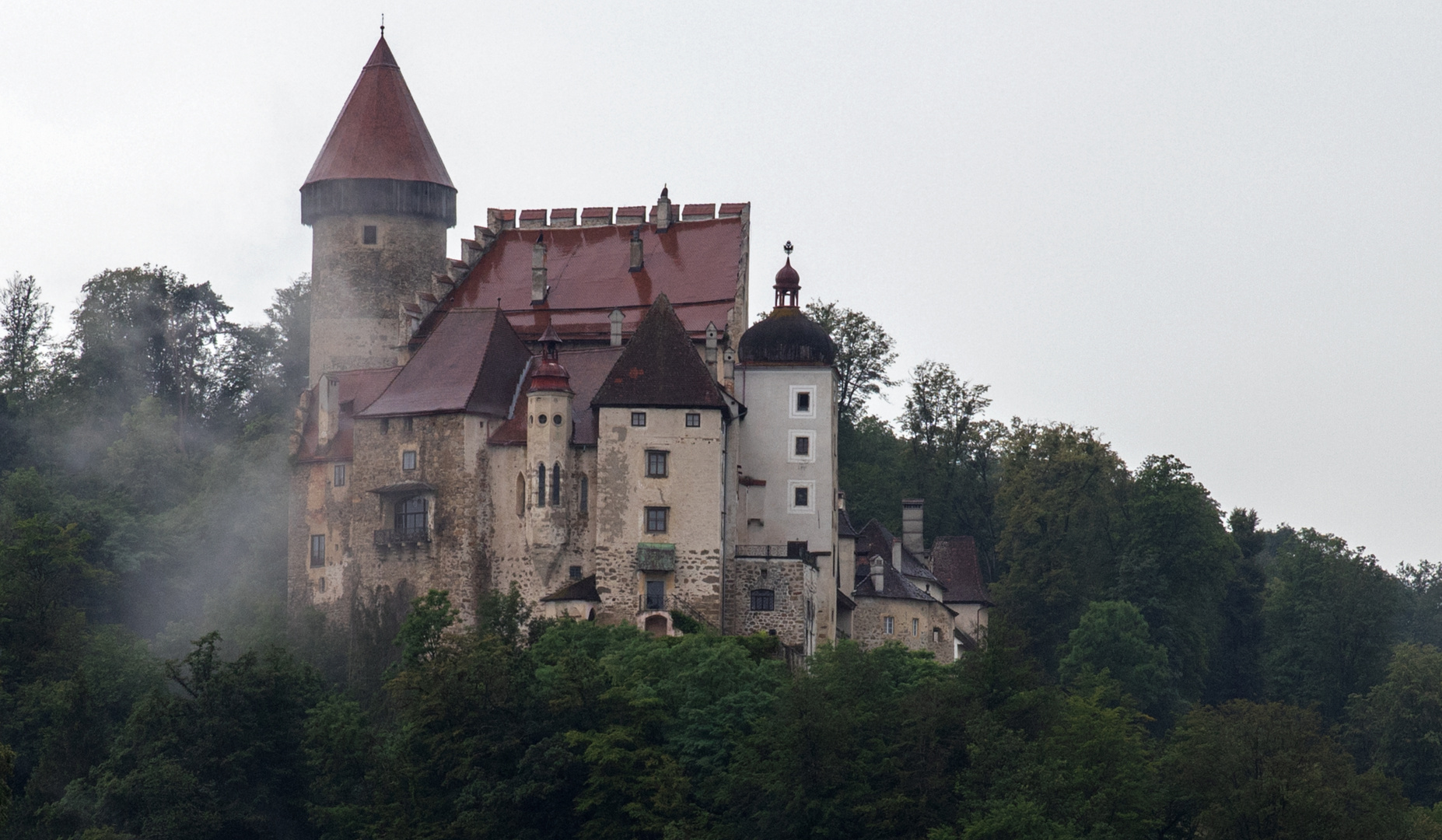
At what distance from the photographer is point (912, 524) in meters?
81.3

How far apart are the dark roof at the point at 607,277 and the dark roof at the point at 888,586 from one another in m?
9.27

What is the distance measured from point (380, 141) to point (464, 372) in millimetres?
10890

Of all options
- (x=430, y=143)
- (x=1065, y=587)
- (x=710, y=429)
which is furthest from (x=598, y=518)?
(x=1065, y=587)

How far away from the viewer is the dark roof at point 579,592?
62.8m

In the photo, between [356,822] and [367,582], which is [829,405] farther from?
[356,822]

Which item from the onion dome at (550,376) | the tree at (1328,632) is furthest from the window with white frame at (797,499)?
the tree at (1328,632)

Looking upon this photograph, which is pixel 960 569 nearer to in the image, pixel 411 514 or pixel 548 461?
pixel 548 461

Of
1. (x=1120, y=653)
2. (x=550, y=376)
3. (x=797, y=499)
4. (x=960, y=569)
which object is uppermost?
(x=550, y=376)

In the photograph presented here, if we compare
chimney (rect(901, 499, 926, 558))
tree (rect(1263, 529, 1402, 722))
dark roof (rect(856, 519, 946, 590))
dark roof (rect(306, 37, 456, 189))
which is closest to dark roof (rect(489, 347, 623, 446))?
dark roof (rect(306, 37, 456, 189))

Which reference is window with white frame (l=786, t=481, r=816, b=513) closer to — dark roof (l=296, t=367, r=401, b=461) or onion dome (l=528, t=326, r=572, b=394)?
onion dome (l=528, t=326, r=572, b=394)

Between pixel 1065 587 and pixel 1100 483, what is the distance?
4.93 meters

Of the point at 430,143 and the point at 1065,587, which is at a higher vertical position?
the point at 430,143

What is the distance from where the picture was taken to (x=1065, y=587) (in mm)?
80875

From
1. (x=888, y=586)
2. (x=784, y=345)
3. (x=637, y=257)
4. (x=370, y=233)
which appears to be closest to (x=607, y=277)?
(x=637, y=257)
